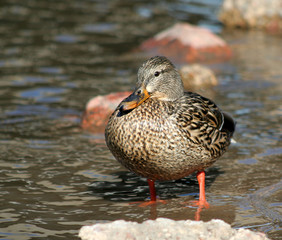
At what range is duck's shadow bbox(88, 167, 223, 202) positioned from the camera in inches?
247

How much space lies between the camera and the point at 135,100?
18.2ft

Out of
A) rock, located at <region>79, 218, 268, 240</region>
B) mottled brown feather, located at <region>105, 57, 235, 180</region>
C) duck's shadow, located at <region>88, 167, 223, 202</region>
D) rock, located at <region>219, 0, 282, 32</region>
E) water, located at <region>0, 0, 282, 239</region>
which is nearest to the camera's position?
rock, located at <region>79, 218, 268, 240</region>

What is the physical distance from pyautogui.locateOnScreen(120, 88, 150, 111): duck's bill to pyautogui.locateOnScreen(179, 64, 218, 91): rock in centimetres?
514

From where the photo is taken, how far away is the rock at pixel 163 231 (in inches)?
172

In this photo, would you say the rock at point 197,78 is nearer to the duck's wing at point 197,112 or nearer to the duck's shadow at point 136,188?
the duck's shadow at point 136,188

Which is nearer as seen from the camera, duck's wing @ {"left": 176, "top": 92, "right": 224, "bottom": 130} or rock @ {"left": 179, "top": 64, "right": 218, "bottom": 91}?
duck's wing @ {"left": 176, "top": 92, "right": 224, "bottom": 130}

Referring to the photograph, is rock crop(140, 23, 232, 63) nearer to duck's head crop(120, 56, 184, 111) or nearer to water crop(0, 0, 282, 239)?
water crop(0, 0, 282, 239)

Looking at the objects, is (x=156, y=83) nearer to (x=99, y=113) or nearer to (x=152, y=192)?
(x=152, y=192)

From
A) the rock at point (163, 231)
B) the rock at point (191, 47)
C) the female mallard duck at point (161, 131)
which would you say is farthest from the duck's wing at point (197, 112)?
the rock at point (191, 47)

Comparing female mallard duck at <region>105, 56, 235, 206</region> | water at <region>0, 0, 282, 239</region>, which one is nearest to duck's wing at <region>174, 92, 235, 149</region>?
female mallard duck at <region>105, 56, 235, 206</region>

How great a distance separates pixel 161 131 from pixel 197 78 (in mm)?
5523

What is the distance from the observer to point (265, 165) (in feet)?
23.2

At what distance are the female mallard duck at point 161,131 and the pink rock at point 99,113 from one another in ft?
9.47

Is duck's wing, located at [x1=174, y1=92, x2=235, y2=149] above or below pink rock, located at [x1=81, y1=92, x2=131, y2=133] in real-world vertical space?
below
